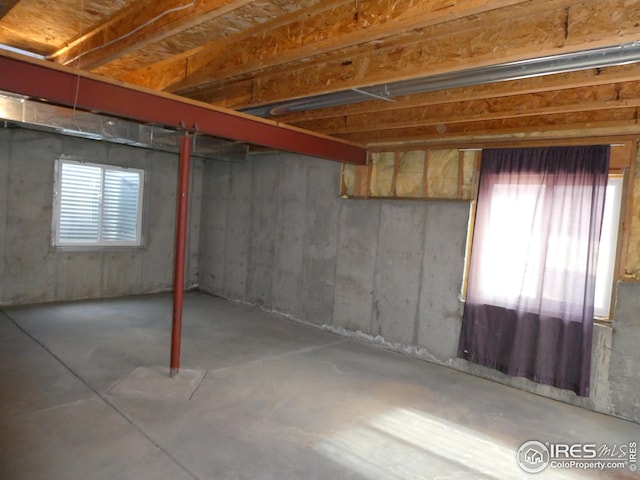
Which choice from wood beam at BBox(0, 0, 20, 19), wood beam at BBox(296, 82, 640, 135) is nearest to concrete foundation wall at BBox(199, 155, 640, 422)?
wood beam at BBox(296, 82, 640, 135)

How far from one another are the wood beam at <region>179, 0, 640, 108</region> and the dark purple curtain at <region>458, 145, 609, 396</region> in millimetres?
1833

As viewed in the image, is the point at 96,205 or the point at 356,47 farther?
the point at 96,205

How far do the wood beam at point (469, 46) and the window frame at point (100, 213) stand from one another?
4.20m

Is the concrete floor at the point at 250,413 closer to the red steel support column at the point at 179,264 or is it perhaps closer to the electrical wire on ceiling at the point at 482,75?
the red steel support column at the point at 179,264

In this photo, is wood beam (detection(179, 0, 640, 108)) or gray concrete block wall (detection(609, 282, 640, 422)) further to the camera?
gray concrete block wall (detection(609, 282, 640, 422))

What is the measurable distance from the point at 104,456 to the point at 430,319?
11.2 ft

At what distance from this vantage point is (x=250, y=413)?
10.2 ft

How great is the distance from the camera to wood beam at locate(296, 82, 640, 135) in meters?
2.93

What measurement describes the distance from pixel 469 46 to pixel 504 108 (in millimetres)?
1091

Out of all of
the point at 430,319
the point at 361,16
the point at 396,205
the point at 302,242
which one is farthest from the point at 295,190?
the point at 361,16

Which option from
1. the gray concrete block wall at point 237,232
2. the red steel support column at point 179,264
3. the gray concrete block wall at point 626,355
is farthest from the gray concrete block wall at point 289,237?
the gray concrete block wall at point 626,355

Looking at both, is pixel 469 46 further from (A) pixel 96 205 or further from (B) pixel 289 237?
(A) pixel 96 205

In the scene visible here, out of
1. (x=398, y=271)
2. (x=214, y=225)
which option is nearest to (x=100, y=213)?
(x=214, y=225)

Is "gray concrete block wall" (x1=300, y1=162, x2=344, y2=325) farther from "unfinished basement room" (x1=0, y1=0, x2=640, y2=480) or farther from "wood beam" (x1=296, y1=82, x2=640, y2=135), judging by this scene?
"wood beam" (x1=296, y1=82, x2=640, y2=135)
